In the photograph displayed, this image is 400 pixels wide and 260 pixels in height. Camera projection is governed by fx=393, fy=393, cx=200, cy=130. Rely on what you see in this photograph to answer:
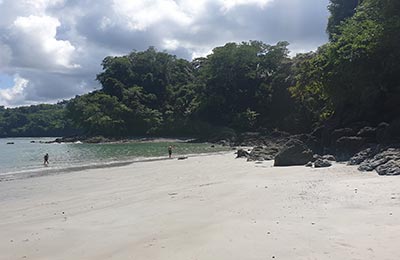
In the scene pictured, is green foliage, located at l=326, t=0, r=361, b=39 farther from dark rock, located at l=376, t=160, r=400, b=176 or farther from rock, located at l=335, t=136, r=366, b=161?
dark rock, located at l=376, t=160, r=400, b=176

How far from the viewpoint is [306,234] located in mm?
7508

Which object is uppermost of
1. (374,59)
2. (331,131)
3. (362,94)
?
(374,59)

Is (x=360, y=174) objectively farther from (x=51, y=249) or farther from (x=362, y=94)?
(x=362, y=94)

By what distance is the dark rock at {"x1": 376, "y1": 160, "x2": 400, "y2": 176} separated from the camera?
14.2 meters

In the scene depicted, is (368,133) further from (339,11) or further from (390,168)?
(339,11)

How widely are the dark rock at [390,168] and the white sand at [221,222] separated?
1.19ft

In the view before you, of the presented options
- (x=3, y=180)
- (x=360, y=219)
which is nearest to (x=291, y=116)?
(x=3, y=180)

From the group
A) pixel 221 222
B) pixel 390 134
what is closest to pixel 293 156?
pixel 390 134

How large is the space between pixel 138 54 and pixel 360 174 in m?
104

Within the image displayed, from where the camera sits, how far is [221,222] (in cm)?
894

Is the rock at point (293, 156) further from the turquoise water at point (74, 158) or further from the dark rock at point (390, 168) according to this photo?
the turquoise water at point (74, 158)

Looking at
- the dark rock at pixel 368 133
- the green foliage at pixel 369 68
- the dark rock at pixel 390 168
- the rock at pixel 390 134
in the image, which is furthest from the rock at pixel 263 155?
the dark rock at pixel 390 168

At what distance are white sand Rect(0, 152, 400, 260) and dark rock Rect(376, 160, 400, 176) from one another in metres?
0.36

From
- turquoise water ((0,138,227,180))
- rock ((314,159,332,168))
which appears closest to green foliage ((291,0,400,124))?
rock ((314,159,332,168))
